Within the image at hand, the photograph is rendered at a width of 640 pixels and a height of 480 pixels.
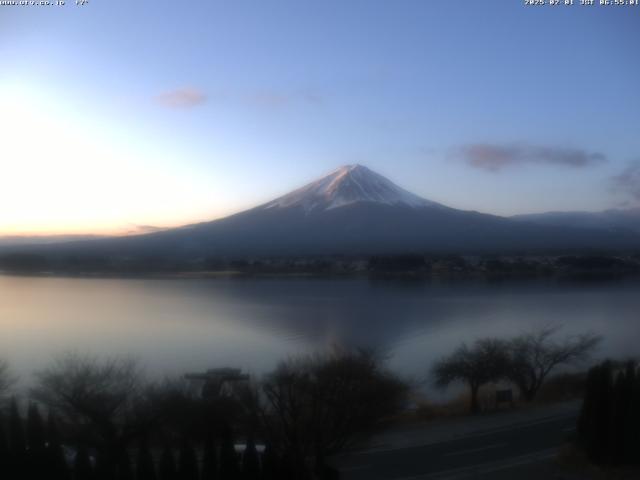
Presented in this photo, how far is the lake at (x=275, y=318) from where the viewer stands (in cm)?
899

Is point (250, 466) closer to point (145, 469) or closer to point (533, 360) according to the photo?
point (145, 469)

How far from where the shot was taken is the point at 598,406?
412 centimetres

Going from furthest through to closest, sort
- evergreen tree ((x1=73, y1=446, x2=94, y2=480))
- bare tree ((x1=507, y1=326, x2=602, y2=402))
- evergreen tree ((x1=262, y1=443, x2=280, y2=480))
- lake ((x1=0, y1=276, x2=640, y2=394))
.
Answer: lake ((x1=0, y1=276, x2=640, y2=394)), bare tree ((x1=507, y1=326, x2=602, y2=402)), evergreen tree ((x1=262, y1=443, x2=280, y2=480)), evergreen tree ((x1=73, y1=446, x2=94, y2=480))

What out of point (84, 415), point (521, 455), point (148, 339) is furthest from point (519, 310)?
point (84, 415)

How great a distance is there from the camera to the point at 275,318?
12.8m

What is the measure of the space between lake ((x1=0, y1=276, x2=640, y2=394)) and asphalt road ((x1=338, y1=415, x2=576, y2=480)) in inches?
113

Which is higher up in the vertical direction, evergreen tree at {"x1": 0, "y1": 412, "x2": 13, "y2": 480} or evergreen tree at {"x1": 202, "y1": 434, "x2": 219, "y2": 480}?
evergreen tree at {"x1": 0, "y1": 412, "x2": 13, "y2": 480}

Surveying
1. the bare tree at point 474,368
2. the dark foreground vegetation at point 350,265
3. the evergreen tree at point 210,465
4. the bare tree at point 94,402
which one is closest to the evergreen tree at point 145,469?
the evergreen tree at point 210,465

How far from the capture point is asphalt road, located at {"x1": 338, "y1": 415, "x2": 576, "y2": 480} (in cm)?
400

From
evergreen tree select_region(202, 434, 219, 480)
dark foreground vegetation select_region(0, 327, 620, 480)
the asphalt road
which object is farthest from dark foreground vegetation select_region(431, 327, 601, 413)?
evergreen tree select_region(202, 434, 219, 480)

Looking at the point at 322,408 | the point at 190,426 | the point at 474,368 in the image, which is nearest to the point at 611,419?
the point at 322,408

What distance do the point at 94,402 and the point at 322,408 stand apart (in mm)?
1423

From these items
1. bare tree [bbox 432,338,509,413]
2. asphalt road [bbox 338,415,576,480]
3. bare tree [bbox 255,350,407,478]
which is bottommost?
asphalt road [bbox 338,415,576,480]

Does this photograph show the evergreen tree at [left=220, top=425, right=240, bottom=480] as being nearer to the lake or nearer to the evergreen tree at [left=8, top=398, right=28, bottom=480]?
the evergreen tree at [left=8, top=398, right=28, bottom=480]
